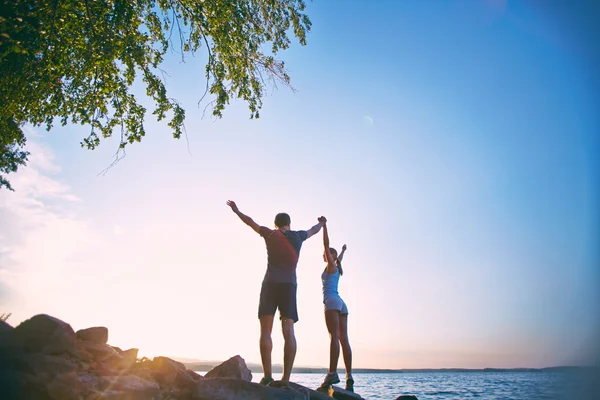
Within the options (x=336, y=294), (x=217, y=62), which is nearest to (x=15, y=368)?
(x=336, y=294)

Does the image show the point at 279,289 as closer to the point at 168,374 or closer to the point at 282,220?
the point at 282,220

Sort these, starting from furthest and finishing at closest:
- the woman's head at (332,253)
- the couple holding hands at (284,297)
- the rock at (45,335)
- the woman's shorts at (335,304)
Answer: the woman's head at (332,253) → the woman's shorts at (335,304) → the couple holding hands at (284,297) → the rock at (45,335)

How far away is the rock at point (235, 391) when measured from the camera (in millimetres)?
3641

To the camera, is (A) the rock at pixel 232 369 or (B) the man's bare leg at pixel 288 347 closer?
(A) the rock at pixel 232 369

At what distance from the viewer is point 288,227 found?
6.27 m

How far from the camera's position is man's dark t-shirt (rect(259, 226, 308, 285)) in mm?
5754

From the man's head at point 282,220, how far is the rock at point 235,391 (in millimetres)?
2926

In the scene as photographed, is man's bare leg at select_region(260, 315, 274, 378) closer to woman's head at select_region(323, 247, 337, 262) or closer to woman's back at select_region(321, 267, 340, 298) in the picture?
woman's back at select_region(321, 267, 340, 298)

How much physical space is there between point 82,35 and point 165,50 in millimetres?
2168

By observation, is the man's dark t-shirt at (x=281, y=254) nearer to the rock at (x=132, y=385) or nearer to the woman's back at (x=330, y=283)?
the woman's back at (x=330, y=283)

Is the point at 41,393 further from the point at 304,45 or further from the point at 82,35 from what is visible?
the point at 304,45

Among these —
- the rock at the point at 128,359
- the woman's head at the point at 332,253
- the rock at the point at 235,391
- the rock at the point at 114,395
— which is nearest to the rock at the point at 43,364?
the rock at the point at 114,395

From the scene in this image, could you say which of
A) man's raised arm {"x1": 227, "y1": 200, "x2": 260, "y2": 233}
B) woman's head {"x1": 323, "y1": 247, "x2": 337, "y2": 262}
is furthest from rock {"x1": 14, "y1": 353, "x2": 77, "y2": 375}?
woman's head {"x1": 323, "y1": 247, "x2": 337, "y2": 262}

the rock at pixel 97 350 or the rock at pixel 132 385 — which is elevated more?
the rock at pixel 97 350
